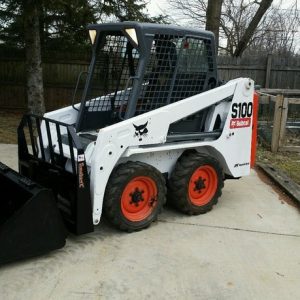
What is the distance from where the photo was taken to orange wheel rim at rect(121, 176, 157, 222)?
4.08 m

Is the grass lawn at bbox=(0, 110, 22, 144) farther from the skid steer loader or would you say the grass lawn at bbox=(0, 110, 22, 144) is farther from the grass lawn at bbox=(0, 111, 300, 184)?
the skid steer loader

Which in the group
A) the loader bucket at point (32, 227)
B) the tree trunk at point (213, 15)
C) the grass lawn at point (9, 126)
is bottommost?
the grass lawn at point (9, 126)

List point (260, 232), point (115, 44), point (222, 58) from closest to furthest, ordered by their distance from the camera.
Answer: point (260, 232) < point (115, 44) < point (222, 58)

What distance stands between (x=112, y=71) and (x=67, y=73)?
7211 mm

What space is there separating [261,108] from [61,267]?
294 inches

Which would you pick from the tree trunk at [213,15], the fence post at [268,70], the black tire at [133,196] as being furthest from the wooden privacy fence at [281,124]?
the black tire at [133,196]

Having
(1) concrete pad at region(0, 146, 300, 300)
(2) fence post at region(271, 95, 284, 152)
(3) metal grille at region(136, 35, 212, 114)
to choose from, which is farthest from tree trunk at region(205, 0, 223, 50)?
(1) concrete pad at region(0, 146, 300, 300)

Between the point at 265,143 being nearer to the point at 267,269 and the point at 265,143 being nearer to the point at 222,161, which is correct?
the point at 222,161

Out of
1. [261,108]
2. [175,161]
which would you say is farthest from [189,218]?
[261,108]

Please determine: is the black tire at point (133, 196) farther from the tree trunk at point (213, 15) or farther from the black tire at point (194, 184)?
the tree trunk at point (213, 15)

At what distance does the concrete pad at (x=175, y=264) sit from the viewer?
10.4 ft

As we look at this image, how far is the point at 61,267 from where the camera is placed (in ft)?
11.3

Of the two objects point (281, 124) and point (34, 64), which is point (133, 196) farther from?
point (34, 64)

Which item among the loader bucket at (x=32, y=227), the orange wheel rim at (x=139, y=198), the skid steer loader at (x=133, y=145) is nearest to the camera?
the loader bucket at (x=32, y=227)
